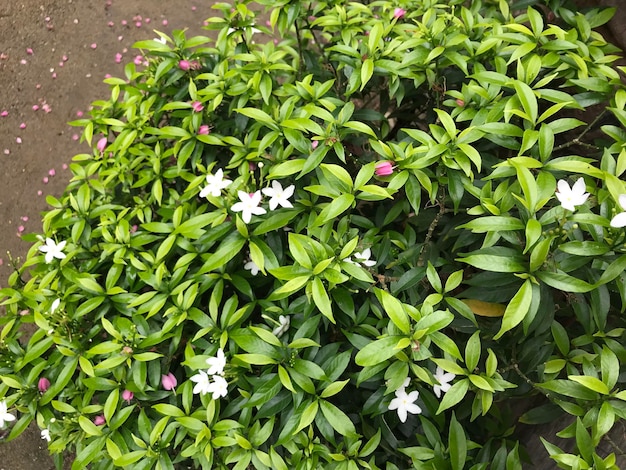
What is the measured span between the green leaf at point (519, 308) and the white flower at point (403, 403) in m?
0.37

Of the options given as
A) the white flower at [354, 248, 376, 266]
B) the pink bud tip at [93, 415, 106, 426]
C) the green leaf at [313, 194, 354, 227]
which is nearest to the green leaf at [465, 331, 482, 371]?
the white flower at [354, 248, 376, 266]

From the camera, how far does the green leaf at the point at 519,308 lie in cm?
104

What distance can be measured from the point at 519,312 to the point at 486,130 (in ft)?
1.71

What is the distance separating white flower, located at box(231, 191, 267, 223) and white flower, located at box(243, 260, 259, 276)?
18 cm

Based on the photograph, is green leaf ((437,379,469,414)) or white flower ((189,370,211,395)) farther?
white flower ((189,370,211,395))

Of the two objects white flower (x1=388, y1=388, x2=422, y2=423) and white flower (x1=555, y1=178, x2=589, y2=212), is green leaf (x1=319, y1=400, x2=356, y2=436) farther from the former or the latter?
white flower (x1=555, y1=178, x2=589, y2=212)

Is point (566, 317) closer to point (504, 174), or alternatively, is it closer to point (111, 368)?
point (504, 174)

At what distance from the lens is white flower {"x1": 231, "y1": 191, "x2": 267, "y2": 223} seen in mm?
1319

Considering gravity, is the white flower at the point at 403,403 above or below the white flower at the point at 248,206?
below

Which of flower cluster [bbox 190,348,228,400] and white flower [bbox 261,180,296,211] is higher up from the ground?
white flower [bbox 261,180,296,211]

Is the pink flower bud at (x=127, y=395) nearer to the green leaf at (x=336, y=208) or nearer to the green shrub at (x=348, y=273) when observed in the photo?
the green shrub at (x=348, y=273)

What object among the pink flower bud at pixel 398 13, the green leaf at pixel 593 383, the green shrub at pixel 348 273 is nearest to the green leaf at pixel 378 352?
the green shrub at pixel 348 273

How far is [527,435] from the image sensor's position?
180 cm

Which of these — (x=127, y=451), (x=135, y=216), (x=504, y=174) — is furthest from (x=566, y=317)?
(x=135, y=216)
